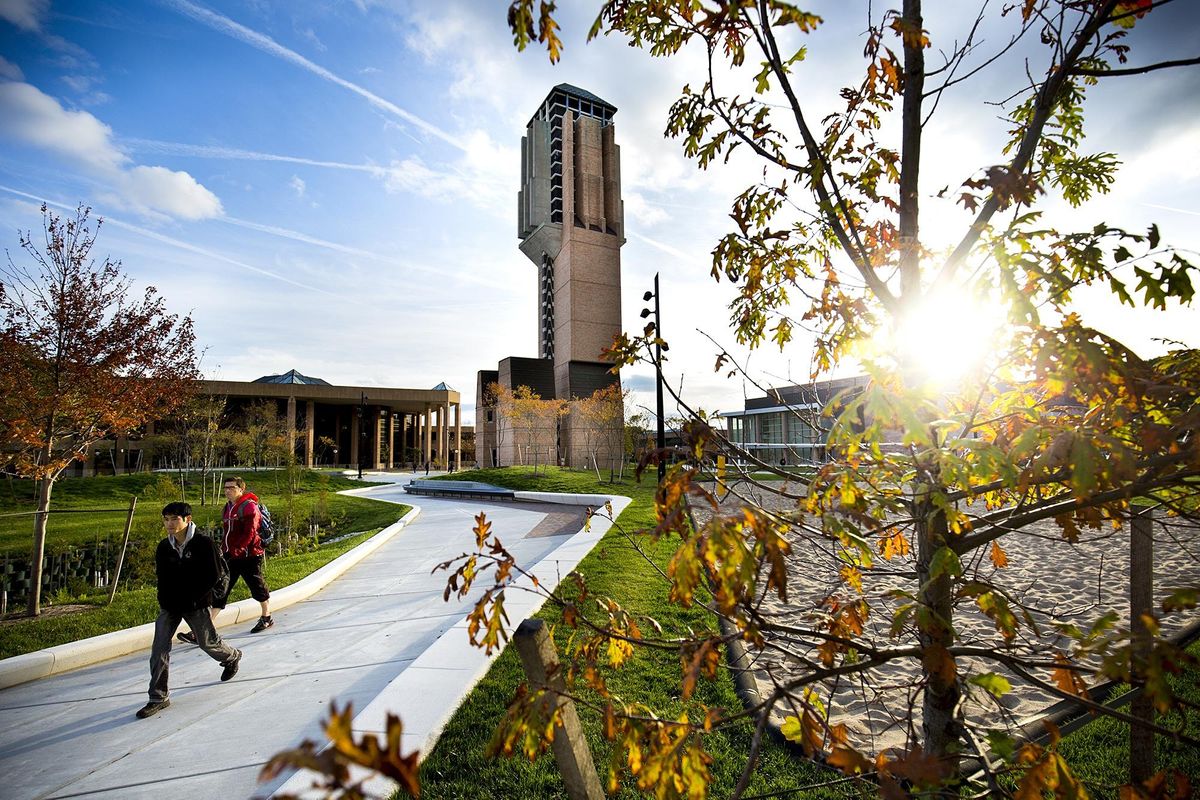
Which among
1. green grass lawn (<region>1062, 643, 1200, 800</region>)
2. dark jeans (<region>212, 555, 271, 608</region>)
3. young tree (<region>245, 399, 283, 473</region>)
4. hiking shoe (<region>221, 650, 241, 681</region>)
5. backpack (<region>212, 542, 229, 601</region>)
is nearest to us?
green grass lawn (<region>1062, 643, 1200, 800</region>)

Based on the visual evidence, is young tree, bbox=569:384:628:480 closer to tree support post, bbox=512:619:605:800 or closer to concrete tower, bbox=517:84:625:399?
concrete tower, bbox=517:84:625:399

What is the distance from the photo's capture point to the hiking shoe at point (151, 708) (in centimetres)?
482

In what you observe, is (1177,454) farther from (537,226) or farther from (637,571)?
(537,226)

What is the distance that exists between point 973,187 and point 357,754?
2736mm

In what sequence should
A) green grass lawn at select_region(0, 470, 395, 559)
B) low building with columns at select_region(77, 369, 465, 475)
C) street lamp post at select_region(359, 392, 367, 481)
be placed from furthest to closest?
street lamp post at select_region(359, 392, 367, 481) → low building with columns at select_region(77, 369, 465, 475) → green grass lawn at select_region(0, 470, 395, 559)

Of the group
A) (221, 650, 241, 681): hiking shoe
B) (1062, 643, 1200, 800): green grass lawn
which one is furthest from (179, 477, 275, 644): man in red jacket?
(1062, 643, 1200, 800): green grass lawn

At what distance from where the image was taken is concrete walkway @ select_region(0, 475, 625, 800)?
12.9 ft

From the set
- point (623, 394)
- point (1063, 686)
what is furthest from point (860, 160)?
point (623, 394)

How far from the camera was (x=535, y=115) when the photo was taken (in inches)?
2251

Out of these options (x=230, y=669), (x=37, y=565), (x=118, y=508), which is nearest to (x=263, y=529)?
(x=230, y=669)

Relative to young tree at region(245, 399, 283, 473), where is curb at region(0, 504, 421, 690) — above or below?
below

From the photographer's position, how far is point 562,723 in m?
2.18

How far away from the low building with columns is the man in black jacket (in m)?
41.6

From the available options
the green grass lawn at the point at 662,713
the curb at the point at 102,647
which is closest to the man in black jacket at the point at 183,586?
the curb at the point at 102,647
